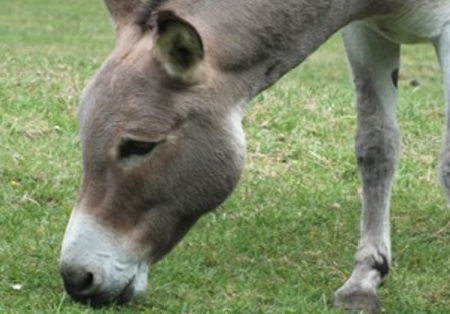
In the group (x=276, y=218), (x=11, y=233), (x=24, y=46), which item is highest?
(x=11, y=233)

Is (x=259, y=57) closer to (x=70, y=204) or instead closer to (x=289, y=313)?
(x=289, y=313)

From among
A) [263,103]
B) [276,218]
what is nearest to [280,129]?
[263,103]

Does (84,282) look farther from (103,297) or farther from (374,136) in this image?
(374,136)

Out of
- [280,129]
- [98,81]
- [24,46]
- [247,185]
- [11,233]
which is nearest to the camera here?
[98,81]

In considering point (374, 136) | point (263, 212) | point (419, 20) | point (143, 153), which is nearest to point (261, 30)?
point (143, 153)

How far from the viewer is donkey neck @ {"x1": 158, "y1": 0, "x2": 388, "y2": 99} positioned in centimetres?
539

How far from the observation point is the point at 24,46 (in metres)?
19.9

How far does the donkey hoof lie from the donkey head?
46.8 inches

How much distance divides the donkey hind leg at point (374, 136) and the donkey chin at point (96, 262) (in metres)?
1.58

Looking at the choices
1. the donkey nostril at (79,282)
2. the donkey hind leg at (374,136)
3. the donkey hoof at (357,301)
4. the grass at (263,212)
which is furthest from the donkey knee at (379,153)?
the donkey nostril at (79,282)

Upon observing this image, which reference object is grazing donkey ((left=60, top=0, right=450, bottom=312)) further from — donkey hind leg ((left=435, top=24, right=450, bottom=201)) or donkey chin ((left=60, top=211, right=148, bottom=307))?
donkey hind leg ((left=435, top=24, right=450, bottom=201))

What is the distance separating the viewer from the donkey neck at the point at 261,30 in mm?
5395

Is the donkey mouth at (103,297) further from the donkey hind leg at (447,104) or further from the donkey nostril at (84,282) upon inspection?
the donkey hind leg at (447,104)

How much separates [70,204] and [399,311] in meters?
2.51
